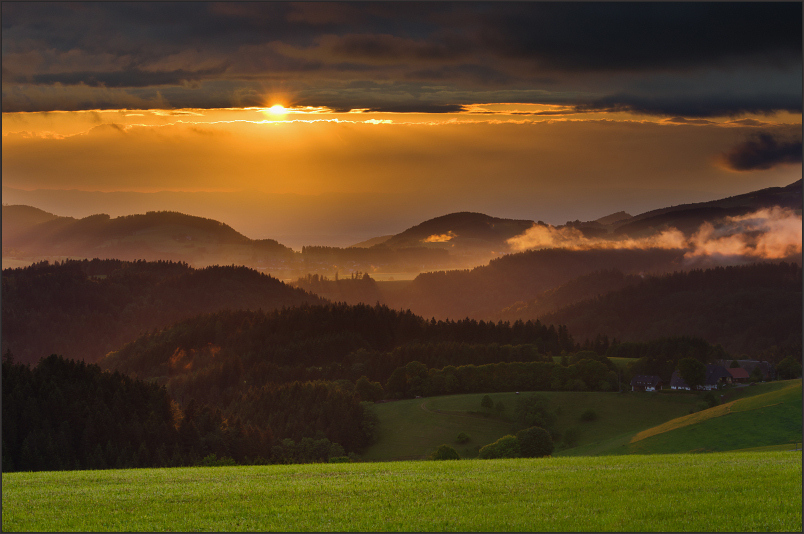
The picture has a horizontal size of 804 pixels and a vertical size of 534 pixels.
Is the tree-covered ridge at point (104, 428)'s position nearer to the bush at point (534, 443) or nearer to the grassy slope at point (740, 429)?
the bush at point (534, 443)

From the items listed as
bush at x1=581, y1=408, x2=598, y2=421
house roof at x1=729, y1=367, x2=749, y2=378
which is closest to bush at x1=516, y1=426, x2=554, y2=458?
bush at x1=581, y1=408, x2=598, y2=421

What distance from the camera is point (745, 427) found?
226 ft

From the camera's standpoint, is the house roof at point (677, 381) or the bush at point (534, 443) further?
the house roof at point (677, 381)

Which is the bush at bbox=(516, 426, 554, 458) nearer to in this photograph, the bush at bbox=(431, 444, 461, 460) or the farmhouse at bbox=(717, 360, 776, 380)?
the bush at bbox=(431, 444, 461, 460)

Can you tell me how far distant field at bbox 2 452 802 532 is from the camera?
61.2ft

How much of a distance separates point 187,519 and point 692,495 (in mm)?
16732

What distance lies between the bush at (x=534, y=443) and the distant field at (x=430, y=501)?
6997cm

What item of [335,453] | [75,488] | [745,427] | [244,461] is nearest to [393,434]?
[335,453]

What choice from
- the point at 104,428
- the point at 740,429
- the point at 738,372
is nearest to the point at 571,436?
the point at 740,429

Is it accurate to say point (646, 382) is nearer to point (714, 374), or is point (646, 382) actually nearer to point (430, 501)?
point (714, 374)

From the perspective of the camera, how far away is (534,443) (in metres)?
100

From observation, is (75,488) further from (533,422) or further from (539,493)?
(533,422)

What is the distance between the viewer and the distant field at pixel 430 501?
61.2 feet

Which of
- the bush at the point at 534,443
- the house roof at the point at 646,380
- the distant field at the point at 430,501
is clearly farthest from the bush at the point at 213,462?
the house roof at the point at 646,380
